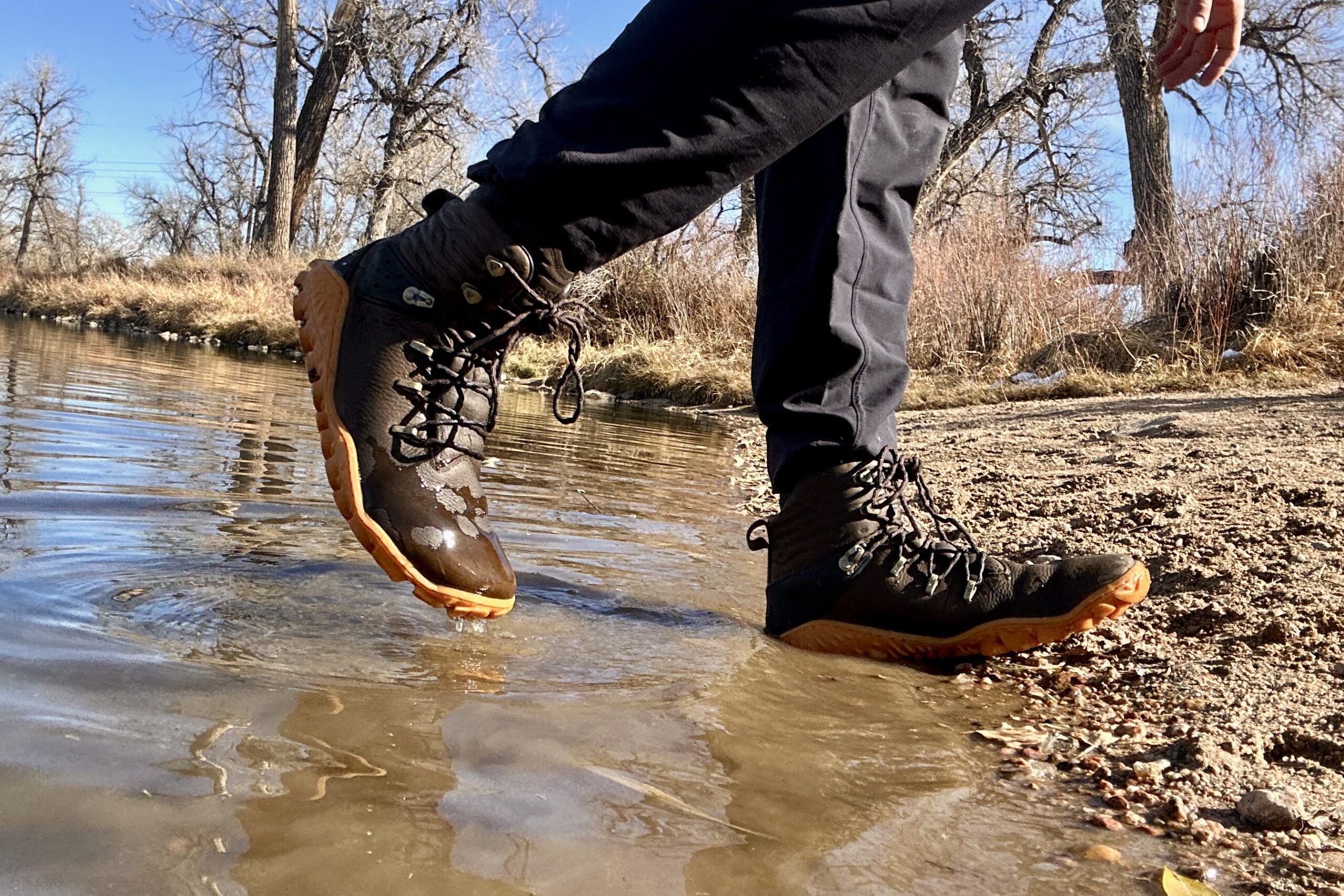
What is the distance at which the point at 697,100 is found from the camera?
1216 millimetres

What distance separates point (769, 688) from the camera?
1276 millimetres

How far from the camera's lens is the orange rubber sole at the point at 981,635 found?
1.38m

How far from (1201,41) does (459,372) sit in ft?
4.10

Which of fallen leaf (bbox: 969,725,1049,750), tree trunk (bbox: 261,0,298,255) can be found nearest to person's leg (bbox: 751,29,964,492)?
fallen leaf (bbox: 969,725,1049,750)

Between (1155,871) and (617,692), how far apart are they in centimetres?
57

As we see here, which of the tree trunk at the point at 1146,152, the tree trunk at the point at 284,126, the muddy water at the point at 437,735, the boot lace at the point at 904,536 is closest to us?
the muddy water at the point at 437,735

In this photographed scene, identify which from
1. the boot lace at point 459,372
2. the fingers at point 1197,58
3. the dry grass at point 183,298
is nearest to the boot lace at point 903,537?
the boot lace at point 459,372

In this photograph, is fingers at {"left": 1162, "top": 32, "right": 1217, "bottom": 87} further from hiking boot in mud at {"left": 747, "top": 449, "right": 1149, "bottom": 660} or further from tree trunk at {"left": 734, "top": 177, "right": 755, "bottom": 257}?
tree trunk at {"left": 734, "top": 177, "right": 755, "bottom": 257}

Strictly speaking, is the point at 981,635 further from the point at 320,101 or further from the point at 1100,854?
the point at 320,101

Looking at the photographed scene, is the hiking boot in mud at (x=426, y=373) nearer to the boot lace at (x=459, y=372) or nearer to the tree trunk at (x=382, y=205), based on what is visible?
the boot lace at (x=459, y=372)

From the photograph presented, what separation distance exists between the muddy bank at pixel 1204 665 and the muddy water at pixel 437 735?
11 cm

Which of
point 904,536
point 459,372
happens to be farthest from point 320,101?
point 904,536

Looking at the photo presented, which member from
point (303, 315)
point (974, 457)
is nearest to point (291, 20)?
point (974, 457)

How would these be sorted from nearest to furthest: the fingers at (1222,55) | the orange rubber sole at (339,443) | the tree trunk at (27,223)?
1. the orange rubber sole at (339,443)
2. the fingers at (1222,55)
3. the tree trunk at (27,223)
